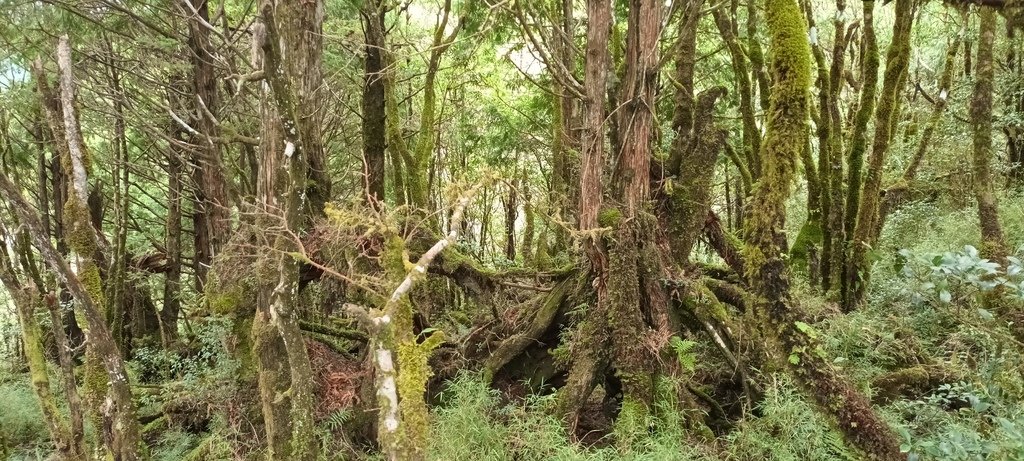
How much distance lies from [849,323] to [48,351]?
12776 mm

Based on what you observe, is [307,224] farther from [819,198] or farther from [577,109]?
[819,198]

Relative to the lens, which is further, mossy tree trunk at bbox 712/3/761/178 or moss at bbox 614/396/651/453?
mossy tree trunk at bbox 712/3/761/178

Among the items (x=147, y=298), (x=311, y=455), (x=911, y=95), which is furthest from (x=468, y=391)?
(x=911, y=95)

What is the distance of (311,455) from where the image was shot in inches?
178

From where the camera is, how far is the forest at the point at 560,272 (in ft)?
12.6

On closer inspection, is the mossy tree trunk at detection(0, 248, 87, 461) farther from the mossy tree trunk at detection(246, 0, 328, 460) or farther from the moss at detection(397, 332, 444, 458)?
the moss at detection(397, 332, 444, 458)

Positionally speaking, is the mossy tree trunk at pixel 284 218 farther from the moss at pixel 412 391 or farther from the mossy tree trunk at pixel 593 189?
the mossy tree trunk at pixel 593 189

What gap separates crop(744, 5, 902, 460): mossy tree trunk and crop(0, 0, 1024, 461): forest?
0.05ft

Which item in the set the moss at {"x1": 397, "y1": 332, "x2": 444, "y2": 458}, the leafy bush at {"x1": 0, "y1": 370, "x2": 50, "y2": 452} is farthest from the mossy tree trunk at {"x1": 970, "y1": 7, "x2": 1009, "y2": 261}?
the leafy bush at {"x1": 0, "y1": 370, "x2": 50, "y2": 452}

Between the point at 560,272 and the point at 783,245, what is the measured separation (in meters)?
3.06

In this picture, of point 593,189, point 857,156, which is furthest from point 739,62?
point 593,189

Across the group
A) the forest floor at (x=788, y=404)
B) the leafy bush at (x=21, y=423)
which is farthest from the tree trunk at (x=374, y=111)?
the leafy bush at (x=21, y=423)

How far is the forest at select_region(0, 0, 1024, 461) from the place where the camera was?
3848 mm

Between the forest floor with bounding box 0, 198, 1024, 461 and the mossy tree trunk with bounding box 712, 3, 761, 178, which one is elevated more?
the mossy tree trunk with bounding box 712, 3, 761, 178
